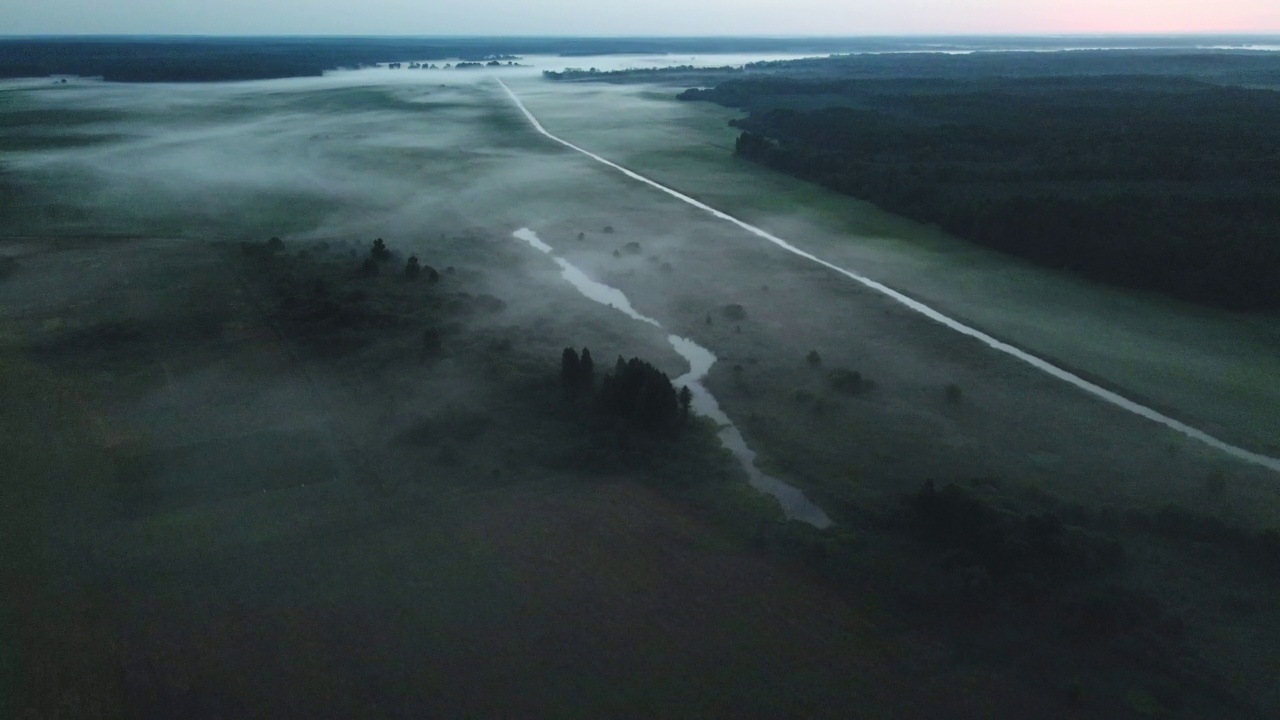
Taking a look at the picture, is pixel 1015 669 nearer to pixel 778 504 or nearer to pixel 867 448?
pixel 778 504

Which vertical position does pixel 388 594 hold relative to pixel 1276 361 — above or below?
below

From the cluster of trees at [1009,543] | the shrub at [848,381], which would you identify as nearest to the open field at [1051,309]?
the shrub at [848,381]

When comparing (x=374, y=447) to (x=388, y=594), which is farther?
(x=374, y=447)

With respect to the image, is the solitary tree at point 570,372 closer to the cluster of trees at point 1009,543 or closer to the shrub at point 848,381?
the shrub at point 848,381

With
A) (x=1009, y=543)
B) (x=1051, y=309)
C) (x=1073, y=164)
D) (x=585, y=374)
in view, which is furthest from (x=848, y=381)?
(x=1073, y=164)

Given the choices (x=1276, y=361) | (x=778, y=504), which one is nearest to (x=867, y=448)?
(x=778, y=504)

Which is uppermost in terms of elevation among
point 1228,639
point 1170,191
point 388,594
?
point 1170,191

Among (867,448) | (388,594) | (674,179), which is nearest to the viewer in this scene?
(388,594)

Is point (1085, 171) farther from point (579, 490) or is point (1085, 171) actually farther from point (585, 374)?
point (579, 490)
